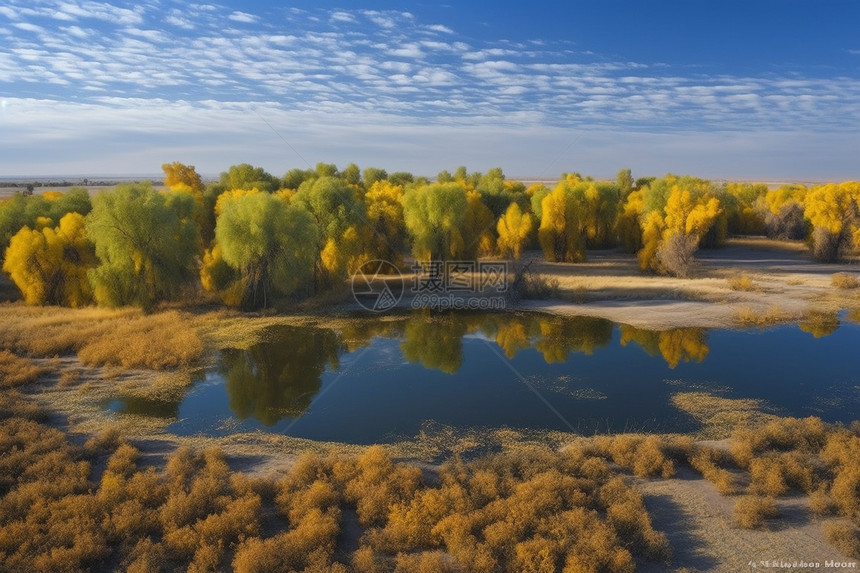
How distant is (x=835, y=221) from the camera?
4838 cm

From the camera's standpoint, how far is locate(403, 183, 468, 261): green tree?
40.6m

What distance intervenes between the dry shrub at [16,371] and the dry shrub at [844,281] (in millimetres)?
46998

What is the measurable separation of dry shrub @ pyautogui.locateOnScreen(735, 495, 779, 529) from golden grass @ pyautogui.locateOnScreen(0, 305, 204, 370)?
68.7 ft

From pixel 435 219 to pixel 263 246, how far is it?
45.0ft

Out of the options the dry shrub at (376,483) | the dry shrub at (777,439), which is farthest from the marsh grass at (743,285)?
the dry shrub at (376,483)

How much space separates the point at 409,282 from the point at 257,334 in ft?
51.4

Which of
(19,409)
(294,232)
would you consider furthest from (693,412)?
(294,232)

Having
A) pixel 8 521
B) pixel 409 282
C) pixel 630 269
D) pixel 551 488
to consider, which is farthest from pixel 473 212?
pixel 8 521

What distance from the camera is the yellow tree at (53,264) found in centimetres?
3155

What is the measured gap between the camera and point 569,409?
1844 centimetres

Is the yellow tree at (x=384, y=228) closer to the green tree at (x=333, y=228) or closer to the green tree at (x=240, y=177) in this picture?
the green tree at (x=333, y=228)

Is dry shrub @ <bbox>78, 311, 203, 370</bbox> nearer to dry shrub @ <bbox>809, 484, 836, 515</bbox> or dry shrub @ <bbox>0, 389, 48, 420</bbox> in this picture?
dry shrub @ <bbox>0, 389, 48, 420</bbox>

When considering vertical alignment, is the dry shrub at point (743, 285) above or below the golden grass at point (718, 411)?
above

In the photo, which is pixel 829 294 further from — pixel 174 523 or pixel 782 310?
pixel 174 523
